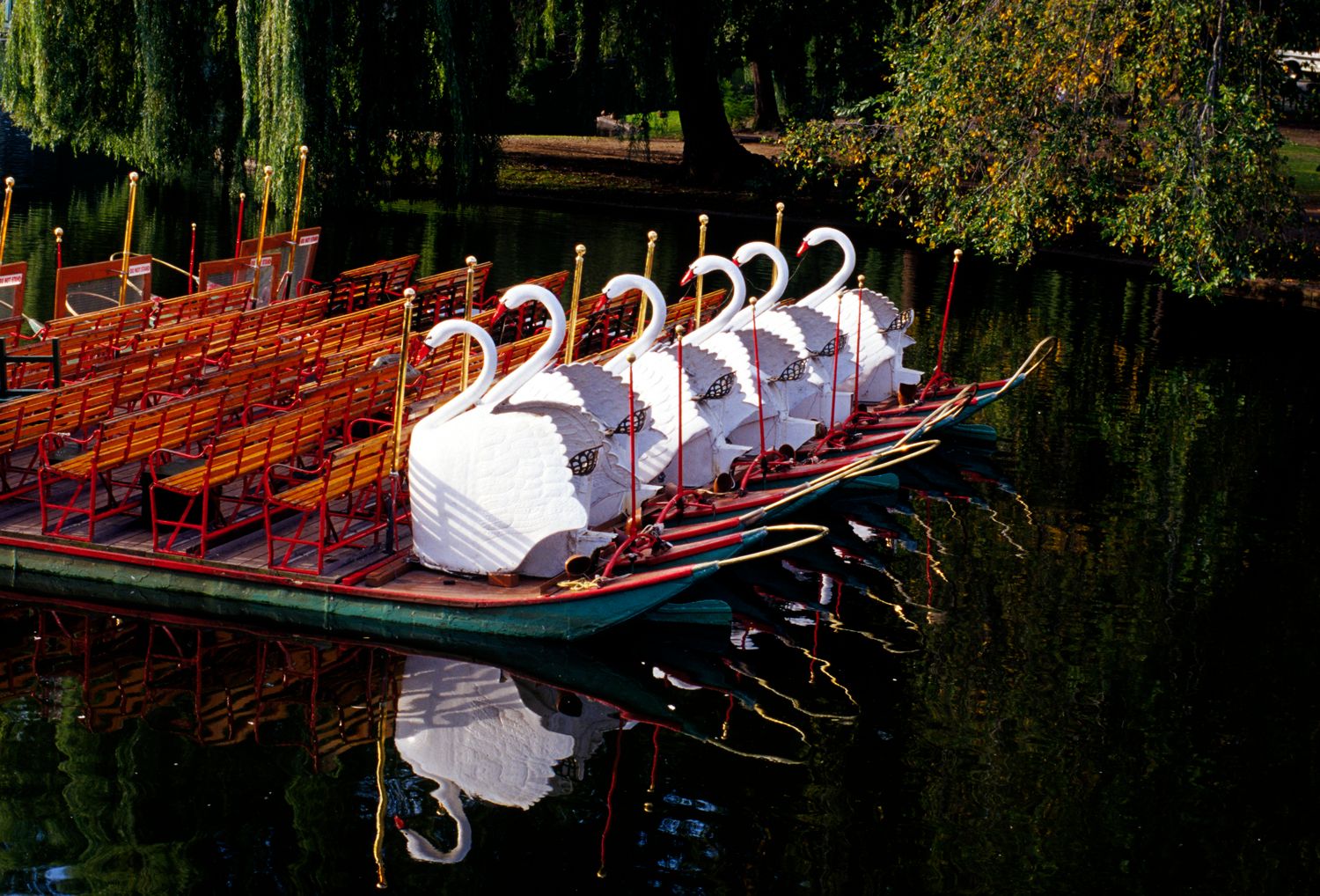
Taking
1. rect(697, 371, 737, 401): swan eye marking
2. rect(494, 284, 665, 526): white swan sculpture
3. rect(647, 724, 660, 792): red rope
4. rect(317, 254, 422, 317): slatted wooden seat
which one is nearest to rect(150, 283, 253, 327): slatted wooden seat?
rect(317, 254, 422, 317): slatted wooden seat

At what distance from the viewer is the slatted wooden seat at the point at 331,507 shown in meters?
13.6

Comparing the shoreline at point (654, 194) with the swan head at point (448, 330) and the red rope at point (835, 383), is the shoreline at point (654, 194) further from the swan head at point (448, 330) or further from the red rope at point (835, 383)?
the swan head at point (448, 330)

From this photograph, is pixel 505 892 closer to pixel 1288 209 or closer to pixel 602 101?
pixel 1288 209

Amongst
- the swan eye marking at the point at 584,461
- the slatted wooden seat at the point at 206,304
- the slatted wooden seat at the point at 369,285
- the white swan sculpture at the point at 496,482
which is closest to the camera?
the white swan sculpture at the point at 496,482

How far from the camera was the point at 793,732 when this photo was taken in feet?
40.5

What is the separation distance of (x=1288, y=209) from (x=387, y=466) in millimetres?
16867

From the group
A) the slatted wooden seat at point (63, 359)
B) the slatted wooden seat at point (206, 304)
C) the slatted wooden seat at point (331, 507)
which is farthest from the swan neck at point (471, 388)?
the slatted wooden seat at point (206, 304)

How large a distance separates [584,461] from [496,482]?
729 millimetres

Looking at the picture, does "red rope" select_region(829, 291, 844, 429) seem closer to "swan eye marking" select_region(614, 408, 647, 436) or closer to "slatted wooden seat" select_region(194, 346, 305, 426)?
"swan eye marking" select_region(614, 408, 647, 436)

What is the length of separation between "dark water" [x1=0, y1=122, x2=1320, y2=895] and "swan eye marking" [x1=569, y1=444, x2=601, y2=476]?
1382mm

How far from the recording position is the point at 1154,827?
37.1 ft

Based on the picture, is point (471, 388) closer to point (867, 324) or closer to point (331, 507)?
point (331, 507)

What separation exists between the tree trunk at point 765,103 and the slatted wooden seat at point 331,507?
3827 centimetres

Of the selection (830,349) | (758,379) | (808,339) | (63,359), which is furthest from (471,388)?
(830,349)
